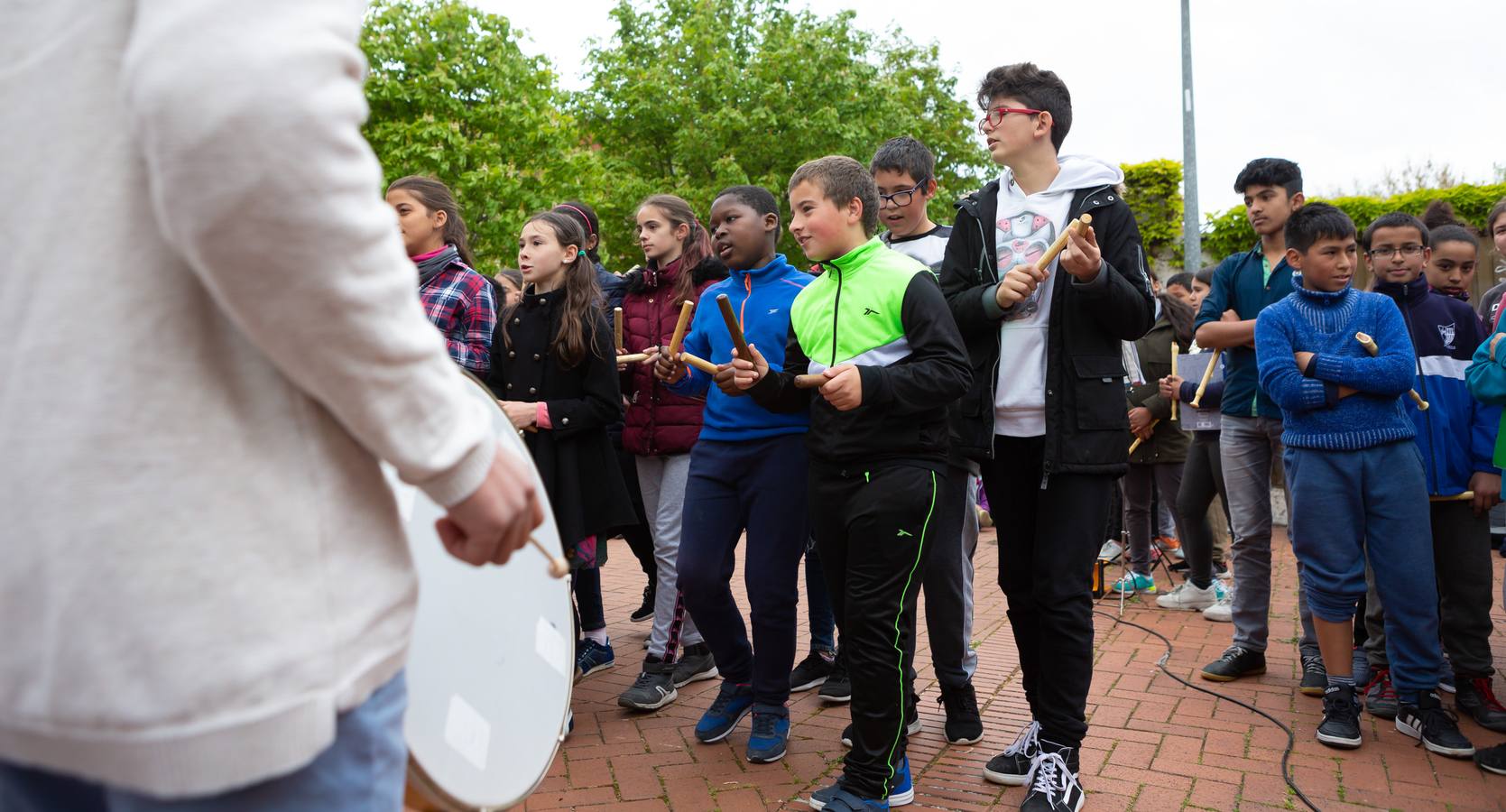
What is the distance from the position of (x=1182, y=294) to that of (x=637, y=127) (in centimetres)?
1732

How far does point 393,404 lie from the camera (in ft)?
3.56

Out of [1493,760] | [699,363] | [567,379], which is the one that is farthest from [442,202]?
[1493,760]

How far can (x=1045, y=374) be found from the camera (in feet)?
11.7

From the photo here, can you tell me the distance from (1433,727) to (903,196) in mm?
2818

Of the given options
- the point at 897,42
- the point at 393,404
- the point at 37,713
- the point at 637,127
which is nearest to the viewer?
the point at 37,713

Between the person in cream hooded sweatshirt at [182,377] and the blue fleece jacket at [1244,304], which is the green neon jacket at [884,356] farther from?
the person in cream hooded sweatshirt at [182,377]

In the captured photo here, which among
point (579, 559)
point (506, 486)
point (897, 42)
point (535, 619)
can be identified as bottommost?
point (579, 559)

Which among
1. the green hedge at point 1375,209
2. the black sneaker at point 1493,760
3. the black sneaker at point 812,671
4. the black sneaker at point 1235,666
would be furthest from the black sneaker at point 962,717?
the green hedge at point 1375,209

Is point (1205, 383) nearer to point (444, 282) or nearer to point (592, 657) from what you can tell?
point (592, 657)

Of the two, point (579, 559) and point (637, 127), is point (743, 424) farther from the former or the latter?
point (637, 127)

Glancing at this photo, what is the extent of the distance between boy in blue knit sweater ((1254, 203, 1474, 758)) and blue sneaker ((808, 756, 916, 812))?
1667mm

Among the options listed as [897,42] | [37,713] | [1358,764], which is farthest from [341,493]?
[897,42]

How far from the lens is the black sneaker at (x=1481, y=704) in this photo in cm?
416

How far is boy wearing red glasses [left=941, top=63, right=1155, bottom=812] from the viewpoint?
339cm
